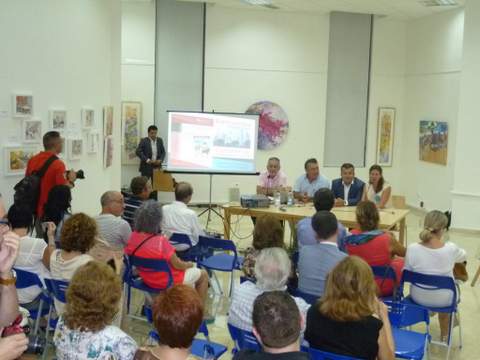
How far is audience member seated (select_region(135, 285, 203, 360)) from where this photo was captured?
2611 mm

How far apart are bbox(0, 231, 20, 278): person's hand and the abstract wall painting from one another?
33.3ft

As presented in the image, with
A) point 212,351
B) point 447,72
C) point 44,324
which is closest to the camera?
point 212,351

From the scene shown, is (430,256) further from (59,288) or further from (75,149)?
(75,149)

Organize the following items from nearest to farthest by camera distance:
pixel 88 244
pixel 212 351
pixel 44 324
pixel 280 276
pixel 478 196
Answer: pixel 212 351, pixel 280 276, pixel 88 244, pixel 44 324, pixel 478 196

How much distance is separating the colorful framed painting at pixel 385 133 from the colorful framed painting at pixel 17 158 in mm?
8254

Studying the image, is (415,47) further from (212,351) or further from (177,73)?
(212,351)

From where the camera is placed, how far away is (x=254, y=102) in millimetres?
12516

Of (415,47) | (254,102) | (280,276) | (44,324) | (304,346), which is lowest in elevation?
(44,324)

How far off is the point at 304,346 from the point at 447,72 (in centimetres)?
909

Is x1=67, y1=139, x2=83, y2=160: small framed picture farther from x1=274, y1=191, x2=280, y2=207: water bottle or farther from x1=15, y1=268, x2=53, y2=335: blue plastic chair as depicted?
x1=15, y1=268, x2=53, y2=335: blue plastic chair

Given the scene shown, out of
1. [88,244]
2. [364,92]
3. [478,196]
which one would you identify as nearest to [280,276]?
[88,244]

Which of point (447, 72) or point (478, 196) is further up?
point (447, 72)

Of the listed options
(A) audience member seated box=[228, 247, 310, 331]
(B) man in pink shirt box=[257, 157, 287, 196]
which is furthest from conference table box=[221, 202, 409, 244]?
(A) audience member seated box=[228, 247, 310, 331]

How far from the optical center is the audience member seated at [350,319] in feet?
10.2
